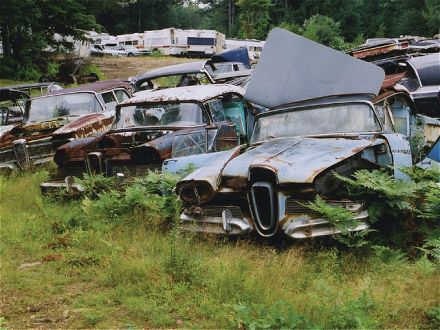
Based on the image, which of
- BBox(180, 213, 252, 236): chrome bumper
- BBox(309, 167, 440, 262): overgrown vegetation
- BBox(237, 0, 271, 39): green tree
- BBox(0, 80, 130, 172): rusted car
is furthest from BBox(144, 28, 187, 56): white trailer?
BBox(309, 167, 440, 262): overgrown vegetation

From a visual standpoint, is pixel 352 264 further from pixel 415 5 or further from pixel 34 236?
pixel 415 5

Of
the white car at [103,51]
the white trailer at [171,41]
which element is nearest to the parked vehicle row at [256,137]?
the white car at [103,51]

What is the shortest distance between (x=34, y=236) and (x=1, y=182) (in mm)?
2932

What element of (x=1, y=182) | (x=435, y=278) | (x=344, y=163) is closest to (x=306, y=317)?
(x=435, y=278)

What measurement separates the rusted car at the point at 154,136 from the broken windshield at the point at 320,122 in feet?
4.22

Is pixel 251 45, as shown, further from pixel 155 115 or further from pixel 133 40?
pixel 155 115

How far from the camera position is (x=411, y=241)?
568cm

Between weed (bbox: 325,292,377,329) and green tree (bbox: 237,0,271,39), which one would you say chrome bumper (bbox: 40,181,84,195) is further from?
green tree (bbox: 237,0,271,39)

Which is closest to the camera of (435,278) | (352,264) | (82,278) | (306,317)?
(306,317)

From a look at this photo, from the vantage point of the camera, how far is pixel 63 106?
11.5m

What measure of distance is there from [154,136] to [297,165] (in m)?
3.58

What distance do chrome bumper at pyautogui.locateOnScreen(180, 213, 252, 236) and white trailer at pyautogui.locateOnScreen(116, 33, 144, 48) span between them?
150ft

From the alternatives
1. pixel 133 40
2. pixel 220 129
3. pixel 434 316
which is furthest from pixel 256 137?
pixel 133 40

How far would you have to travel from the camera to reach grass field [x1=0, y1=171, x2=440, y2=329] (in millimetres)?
4199
